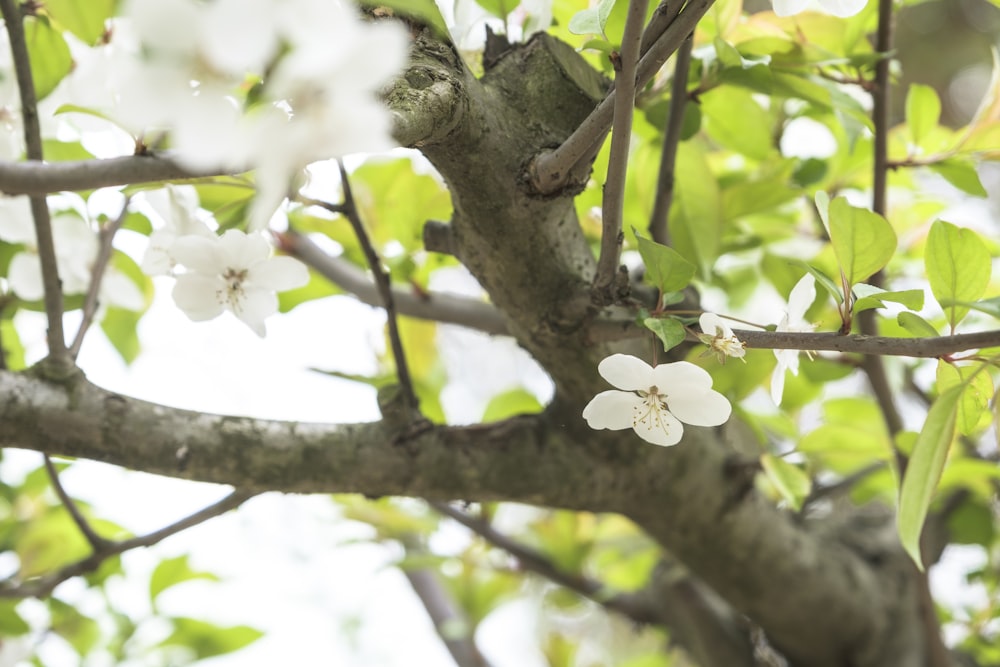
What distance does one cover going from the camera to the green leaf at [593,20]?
33 cm

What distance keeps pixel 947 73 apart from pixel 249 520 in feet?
5.95

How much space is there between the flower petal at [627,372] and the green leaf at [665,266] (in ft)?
0.11

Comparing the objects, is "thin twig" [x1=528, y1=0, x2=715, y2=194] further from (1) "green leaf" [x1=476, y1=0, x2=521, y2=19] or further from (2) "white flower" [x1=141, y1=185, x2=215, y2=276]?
(2) "white flower" [x1=141, y1=185, x2=215, y2=276]

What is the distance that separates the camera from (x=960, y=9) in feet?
5.74

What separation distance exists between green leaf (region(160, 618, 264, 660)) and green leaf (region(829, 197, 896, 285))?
1.96ft

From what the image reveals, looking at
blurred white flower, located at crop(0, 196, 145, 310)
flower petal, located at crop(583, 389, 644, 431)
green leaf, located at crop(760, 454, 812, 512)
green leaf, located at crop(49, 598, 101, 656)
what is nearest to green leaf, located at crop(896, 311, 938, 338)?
flower petal, located at crop(583, 389, 644, 431)

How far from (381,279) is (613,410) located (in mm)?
172

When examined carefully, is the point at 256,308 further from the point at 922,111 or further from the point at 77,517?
the point at 922,111

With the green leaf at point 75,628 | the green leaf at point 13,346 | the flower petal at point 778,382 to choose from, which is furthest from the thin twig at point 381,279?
the green leaf at point 75,628

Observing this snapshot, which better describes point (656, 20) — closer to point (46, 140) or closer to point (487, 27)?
point (487, 27)

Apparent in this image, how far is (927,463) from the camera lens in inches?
11.3

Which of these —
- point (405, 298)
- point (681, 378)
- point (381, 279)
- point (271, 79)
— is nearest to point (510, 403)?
point (405, 298)

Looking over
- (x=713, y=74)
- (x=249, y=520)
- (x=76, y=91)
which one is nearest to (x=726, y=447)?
(x=713, y=74)

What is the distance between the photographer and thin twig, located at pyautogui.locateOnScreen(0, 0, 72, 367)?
0.37 m
